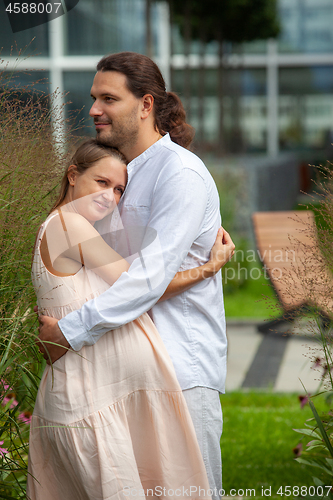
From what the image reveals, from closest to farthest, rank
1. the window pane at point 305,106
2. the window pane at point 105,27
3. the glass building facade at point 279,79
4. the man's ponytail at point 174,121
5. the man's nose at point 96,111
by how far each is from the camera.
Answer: the man's nose at point 96,111, the man's ponytail at point 174,121, the window pane at point 105,27, the glass building facade at point 279,79, the window pane at point 305,106

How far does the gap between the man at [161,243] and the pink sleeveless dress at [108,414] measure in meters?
0.07

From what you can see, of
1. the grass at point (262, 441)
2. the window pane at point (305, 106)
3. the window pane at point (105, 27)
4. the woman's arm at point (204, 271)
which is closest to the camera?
the woman's arm at point (204, 271)

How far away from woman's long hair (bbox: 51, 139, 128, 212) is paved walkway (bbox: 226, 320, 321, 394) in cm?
213

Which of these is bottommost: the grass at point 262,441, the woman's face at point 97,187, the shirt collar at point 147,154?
the grass at point 262,441

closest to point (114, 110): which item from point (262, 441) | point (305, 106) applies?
point (262, 441)

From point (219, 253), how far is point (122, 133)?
50 centimetres

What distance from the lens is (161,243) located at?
155 cm

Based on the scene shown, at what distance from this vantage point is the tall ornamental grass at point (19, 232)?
167cm

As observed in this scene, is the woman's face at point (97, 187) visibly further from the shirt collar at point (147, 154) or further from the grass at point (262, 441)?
the grass at point (262, 441)

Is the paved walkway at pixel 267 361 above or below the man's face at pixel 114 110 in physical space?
below

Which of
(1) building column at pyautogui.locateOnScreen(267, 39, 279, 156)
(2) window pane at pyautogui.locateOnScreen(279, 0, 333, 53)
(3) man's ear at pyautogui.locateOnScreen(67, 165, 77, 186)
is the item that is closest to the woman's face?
(3) man's ear at pyautogui.locateOnScreen(67, 165, 77, 186)

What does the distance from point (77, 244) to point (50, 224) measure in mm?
106

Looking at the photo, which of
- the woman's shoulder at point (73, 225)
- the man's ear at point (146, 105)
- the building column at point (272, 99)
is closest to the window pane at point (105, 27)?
the building column at point (272, 99)

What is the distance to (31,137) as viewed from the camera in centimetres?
195
